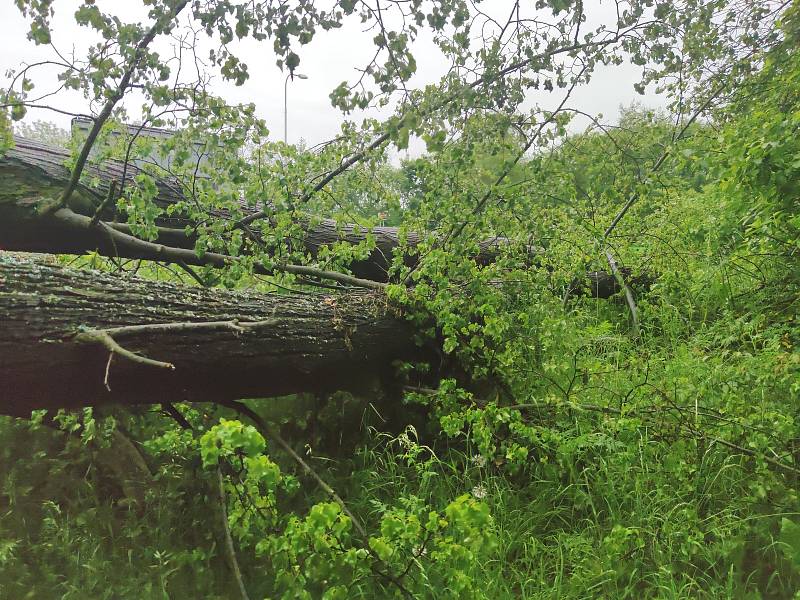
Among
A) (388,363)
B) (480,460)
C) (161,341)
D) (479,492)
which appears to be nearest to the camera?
(161,341)

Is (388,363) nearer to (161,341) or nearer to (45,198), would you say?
(161,341)

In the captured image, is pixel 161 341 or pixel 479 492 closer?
pixel 161 341

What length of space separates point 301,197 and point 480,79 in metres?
1.35

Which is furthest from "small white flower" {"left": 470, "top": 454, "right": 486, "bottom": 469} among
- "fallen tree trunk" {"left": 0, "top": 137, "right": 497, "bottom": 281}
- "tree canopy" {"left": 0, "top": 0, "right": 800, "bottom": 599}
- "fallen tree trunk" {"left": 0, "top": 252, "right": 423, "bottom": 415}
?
"fallen tree trunk" {"left": 0, "top": 137, "right": 497, "bottom": 281}

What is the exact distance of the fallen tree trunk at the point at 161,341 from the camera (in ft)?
5.50

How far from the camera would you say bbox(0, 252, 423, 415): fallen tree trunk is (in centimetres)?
168

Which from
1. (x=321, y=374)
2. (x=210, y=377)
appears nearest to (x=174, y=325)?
(x=210, y=377)

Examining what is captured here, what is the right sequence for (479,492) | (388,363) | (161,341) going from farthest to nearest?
(388,363) → (479,492) → (161,341)

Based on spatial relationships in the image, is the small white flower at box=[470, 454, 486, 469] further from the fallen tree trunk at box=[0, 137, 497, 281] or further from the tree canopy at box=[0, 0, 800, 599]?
the fallen tree trunk at box=[0, 137, 497, 281]

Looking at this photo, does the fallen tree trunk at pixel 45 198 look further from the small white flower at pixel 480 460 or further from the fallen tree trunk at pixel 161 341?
the small white flower at pixel 480 460

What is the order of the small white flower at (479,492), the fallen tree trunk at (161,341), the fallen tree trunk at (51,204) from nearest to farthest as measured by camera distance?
1. the fallen tree trunk at (161,341)
2. the small white flower at (479,492)
3. the fallen tree trunk at (51,204)

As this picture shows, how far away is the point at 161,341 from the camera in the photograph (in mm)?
1908

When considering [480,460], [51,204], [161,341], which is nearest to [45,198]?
[51,204]

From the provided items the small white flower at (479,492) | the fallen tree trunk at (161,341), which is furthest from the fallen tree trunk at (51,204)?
the small white flower at (479,492)
